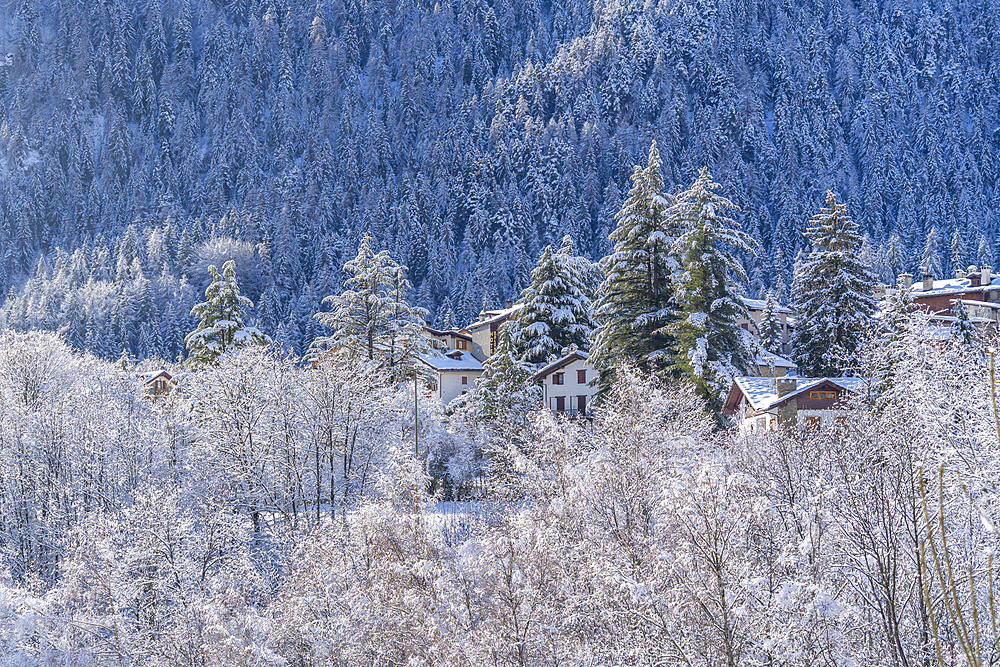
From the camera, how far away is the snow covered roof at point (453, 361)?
7138 cm

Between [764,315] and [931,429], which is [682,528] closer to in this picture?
[931,429]

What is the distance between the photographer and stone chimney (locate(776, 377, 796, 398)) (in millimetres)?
37812

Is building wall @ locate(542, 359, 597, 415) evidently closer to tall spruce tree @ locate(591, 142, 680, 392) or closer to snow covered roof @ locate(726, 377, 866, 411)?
tall spruce tree @ locate(591, 142, 680, 392)

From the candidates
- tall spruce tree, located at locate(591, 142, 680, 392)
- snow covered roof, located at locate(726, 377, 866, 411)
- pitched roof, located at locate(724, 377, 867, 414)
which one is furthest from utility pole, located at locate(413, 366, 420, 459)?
snow covered roof, located at locate(726, 377, 866, 411)

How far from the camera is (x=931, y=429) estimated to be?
19312 mm

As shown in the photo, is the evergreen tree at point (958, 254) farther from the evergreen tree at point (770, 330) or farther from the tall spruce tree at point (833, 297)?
the tall spruce tree at point (833, 297)

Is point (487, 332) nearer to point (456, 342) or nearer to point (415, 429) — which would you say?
point (456, 342)

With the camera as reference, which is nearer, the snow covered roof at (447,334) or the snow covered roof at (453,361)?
the snow covered roof at (453,361)

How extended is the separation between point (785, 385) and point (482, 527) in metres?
16.8

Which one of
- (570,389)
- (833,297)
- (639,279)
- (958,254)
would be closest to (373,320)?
(570,389)

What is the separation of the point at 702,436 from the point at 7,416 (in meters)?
32.5

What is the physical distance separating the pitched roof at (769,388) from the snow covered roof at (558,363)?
33.7ft

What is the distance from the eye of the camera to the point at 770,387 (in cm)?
3997

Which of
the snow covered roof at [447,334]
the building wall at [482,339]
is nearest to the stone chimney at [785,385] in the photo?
the building wall at [482,339]
